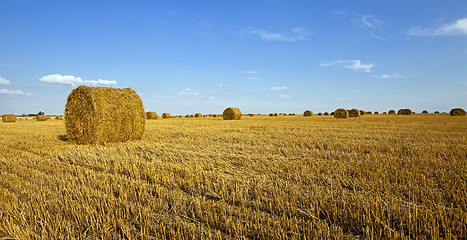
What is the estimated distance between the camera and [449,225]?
93.9 inches

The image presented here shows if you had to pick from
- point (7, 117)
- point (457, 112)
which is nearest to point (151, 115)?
point (7, 117)

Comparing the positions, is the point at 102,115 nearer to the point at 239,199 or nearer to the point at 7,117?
the point at 239,199

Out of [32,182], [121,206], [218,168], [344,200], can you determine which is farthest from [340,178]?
[32,182]

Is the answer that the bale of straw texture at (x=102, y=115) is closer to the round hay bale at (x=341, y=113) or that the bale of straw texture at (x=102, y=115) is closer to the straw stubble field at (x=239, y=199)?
the straw stubble field at (x=239, y=199)

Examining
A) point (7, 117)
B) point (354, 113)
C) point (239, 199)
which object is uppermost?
point (354, 113)

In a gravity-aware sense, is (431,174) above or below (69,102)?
below

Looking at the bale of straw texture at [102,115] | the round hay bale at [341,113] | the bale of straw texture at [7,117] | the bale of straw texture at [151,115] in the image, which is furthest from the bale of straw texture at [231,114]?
the bale of straw texture at [7,117]

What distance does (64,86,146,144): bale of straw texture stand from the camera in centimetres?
838

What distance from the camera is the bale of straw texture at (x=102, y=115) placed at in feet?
27.5

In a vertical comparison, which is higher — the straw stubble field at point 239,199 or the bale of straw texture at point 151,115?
the bale of straw texture at point 151,115

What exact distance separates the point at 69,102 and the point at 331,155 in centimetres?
942

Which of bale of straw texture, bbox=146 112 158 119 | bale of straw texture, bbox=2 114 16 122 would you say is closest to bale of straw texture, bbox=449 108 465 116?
bale of straw texture, bbox=146 112 158 119

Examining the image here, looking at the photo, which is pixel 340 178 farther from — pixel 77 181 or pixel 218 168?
pixel 77 181

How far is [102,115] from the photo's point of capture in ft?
27.6
